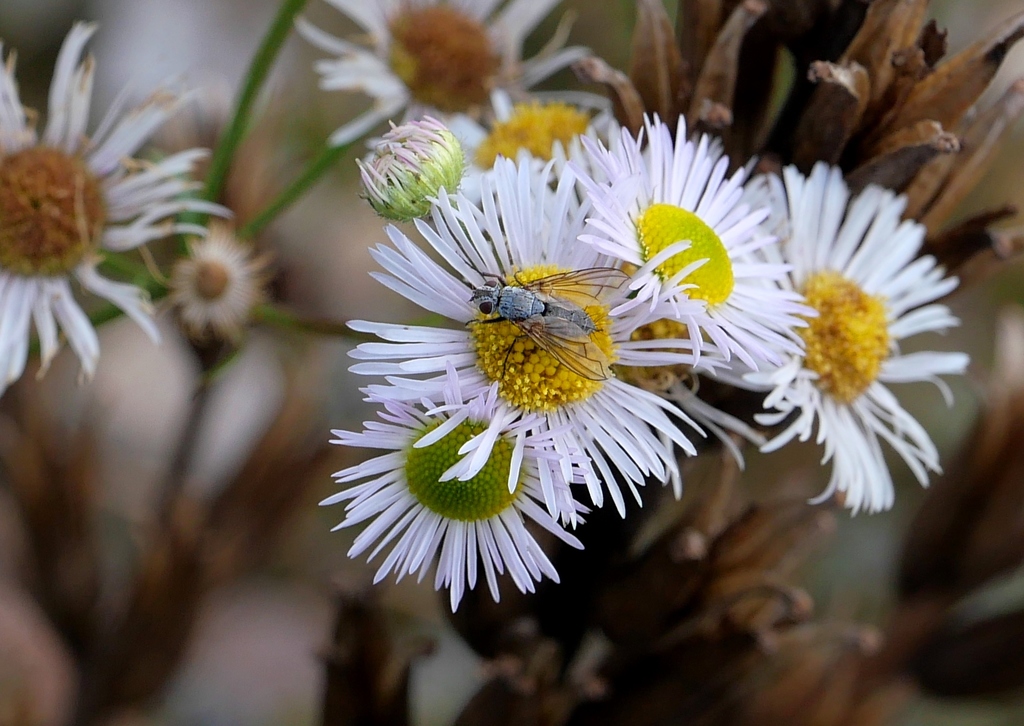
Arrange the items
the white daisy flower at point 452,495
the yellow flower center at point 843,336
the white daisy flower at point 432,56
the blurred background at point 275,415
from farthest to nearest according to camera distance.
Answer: the blurred background at point 275,415, the white daisy flower at point 432,56, the yellow flower center at point 843,336, the white daisy flower at point 452,495

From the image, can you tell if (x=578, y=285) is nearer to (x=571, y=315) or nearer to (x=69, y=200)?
(x=571, y=315)

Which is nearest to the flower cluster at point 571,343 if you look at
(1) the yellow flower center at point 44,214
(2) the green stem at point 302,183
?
(2) the green stem at point 302,183

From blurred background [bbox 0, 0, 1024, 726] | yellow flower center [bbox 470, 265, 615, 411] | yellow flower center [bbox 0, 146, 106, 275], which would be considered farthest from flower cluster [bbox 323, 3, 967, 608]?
blurred background [bbox 0, 0, 1024, 726]

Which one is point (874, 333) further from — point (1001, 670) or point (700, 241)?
point (1001, 670)

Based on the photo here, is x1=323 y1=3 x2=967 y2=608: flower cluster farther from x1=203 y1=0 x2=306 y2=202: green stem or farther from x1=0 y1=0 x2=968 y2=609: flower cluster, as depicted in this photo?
x1=203 y1=0 x2=306 y2=202: green stem

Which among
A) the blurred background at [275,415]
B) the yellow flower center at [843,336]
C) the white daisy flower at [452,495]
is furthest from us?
the blurred background at [275,415]

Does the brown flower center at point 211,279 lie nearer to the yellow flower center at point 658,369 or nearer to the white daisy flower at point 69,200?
the white daisy flower at point 69,200
